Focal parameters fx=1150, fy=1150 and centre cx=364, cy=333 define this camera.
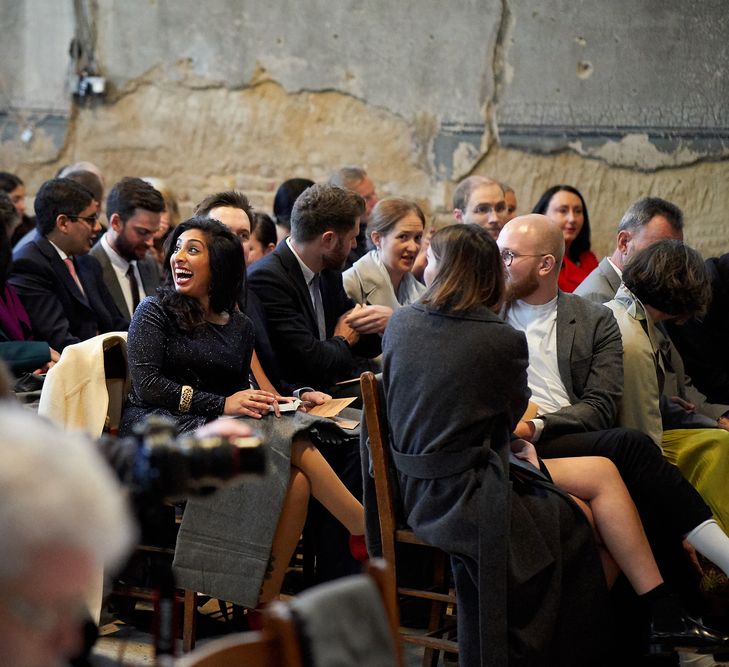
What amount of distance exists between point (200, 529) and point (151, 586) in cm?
51

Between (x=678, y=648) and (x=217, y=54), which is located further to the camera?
(x=217, y=54)

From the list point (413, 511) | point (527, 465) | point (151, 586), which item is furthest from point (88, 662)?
point (151, 586)

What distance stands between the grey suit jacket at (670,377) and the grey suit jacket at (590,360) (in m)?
0.29

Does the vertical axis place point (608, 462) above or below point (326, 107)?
below

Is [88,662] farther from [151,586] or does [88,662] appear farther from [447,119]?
[447,119]

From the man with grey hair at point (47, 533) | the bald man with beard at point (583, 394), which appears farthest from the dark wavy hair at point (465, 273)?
the man with grey hair at point (47, 533)

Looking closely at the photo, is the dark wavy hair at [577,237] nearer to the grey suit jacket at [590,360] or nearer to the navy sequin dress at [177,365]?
the grey suit jacket at [590,360]

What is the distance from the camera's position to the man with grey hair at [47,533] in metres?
1.15

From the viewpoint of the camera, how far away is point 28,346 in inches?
162

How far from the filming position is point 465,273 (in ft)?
10.7

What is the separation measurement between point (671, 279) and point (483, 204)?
5.89ft

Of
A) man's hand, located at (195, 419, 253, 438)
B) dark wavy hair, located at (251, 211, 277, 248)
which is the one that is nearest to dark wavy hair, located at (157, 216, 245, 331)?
dark wavy hair, located at (251, 211, 277, 248)

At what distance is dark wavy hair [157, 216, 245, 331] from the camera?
3781 mm

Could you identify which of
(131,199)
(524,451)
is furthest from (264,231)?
(524,451)
